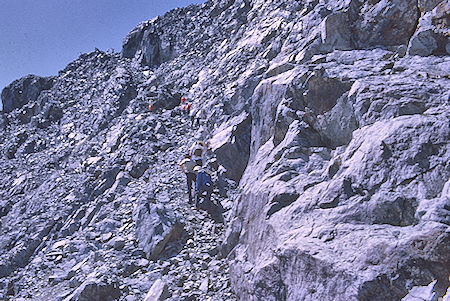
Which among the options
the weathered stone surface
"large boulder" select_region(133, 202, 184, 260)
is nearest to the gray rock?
the weathered stone surface

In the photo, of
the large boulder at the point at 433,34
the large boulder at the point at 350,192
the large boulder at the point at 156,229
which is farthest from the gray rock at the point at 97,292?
the large boulder at the point at 433,34

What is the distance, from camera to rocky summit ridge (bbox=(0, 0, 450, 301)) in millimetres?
4734

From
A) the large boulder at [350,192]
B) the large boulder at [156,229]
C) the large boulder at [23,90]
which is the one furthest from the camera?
the large boulder at [23,90]

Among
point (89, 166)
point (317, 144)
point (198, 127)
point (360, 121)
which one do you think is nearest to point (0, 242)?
point (89, 166)

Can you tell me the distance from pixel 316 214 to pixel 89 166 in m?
16.5

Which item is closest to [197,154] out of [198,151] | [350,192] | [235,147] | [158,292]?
[198,151]

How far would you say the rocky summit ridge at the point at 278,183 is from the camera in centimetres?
473

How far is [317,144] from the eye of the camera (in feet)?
25.2

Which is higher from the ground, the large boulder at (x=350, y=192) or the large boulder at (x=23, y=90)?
the large boulder at (x=23, y=90)

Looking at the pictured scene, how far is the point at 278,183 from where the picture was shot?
23.7 ft

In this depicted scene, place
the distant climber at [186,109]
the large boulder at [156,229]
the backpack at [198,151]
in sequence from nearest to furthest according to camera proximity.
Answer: the large boulder at [156,229], the backpack at [198,151], the distant climber at [186,109]

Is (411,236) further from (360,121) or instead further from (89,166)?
(89,166)

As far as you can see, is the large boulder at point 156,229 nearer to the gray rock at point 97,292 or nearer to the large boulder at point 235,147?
the gray rock at point 97,292

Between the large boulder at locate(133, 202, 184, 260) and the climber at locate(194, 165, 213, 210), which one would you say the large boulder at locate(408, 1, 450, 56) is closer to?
the climber at locate(194, 165, 213, 210)
